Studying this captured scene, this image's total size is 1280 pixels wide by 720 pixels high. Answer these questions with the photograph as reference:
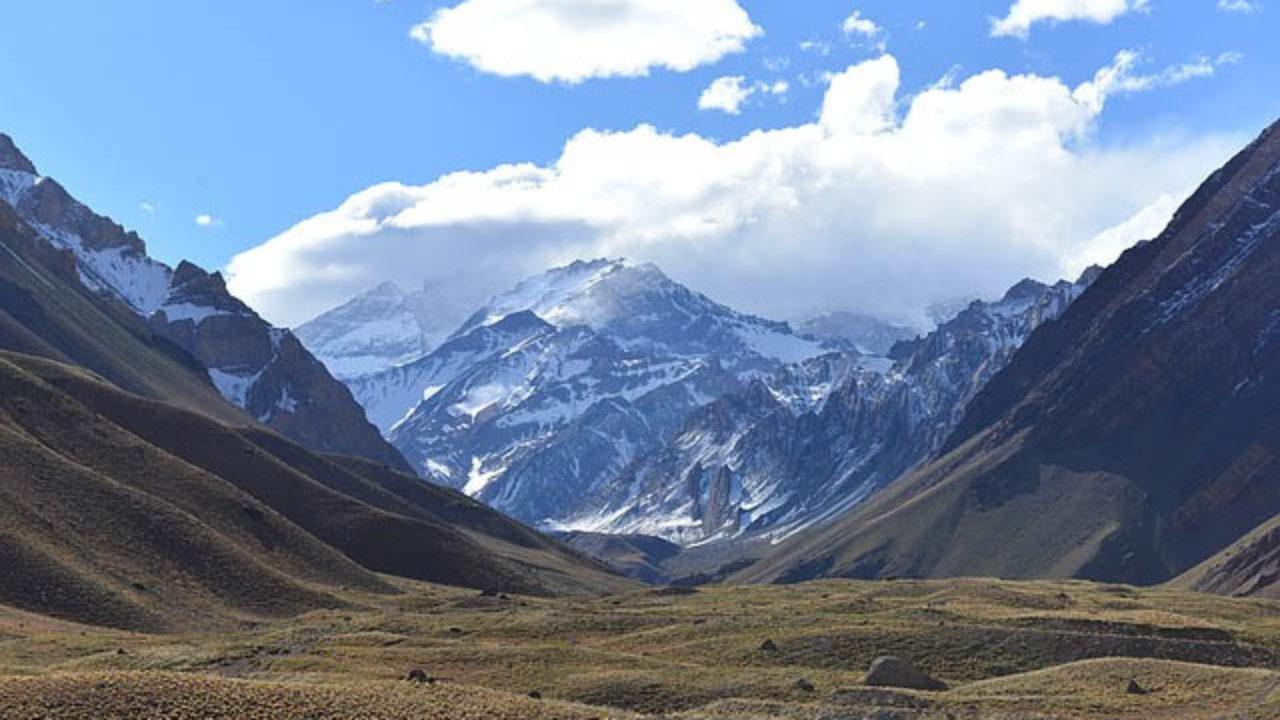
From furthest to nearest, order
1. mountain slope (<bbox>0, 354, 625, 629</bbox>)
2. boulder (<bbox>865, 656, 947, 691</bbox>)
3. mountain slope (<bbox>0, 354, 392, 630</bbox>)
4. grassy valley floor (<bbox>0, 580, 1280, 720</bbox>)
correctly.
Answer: mountain slope (<bbox>0, 354, 625, 629</bbox>) → mountain slope (<bbox>0, 354, 392, 630</bbox>) → boulder (<bbox>865, 656, 947, 691</bbox>) → grassy valley floor (<bbox>0, 580, 1280, 720</bbox>)

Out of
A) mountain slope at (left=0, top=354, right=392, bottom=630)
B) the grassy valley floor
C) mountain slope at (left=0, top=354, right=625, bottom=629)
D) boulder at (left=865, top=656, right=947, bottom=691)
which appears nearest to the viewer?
the grassy valley floor

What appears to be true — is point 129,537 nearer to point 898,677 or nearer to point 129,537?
point 129,537

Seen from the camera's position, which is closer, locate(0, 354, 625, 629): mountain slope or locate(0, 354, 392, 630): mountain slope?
locate(0, 354, 392, 630): mountain slope

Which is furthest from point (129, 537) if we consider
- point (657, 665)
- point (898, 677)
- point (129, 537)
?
point (898, 677)

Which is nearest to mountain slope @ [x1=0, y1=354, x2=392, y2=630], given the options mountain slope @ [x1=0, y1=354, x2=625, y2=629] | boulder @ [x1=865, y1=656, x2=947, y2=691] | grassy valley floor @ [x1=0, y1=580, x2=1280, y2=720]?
mountain slope @ [x1=0, y1=354, x2=625, y2=629]

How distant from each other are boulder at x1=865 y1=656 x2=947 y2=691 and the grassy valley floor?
1953 millimetres

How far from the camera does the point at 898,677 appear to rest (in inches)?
3415

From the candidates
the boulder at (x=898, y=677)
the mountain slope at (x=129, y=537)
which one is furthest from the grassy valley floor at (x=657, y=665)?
the mountain slope at (x=129, y=537)

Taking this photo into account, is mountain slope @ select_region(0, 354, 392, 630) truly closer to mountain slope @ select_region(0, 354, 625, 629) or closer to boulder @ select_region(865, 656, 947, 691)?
mountain slope @ select_region(0, 354, 625, 629)

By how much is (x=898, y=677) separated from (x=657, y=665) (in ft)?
52.9

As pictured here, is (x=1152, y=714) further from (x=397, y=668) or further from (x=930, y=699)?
(x=397, y=668)

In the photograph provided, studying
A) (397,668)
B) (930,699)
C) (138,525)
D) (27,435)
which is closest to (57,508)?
(138,525)

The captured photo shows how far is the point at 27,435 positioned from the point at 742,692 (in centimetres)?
12186

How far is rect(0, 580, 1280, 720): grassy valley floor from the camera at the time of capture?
60.5m
